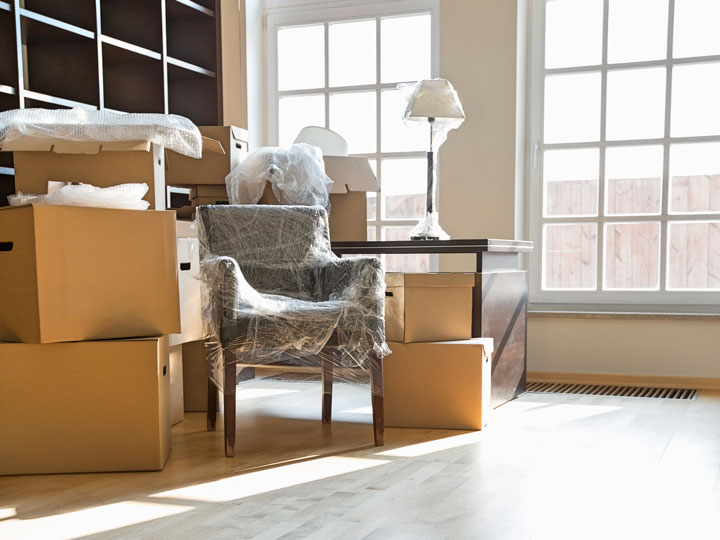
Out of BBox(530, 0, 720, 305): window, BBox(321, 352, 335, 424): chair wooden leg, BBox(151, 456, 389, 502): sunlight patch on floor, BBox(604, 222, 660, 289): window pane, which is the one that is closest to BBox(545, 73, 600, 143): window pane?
BBox(530, 0, 720, 305): window

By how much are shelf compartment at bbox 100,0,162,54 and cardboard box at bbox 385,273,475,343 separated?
163 cm

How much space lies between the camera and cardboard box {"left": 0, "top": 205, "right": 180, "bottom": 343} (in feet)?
A: 6.39

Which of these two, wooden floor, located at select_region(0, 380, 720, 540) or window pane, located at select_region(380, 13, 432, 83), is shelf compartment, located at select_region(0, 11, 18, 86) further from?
window pane, located at select_region(380, 13, 432, 83)

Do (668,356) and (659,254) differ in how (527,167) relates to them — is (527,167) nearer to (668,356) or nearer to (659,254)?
(659,254)

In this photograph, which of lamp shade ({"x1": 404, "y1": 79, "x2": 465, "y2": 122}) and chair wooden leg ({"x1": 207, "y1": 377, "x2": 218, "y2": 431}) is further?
lamp shade ({"x1": 404, "y1": 79, "x2": 465, "y2": 122})

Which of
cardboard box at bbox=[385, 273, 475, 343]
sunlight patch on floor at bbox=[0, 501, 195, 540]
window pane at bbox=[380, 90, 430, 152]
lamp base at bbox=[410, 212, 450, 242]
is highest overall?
window pane at bbox=[380, 90, 430, 152]

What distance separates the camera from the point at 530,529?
61.3 inches

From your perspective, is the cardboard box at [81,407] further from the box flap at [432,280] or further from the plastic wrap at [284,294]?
the box flap at [432,280]

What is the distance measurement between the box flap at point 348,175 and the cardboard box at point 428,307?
628 mm

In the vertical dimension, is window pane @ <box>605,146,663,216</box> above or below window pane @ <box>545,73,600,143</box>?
below

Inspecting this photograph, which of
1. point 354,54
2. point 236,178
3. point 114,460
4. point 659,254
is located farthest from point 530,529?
point 354,54

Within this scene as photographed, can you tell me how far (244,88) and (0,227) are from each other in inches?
81.2

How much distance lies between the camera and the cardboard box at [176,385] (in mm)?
2615

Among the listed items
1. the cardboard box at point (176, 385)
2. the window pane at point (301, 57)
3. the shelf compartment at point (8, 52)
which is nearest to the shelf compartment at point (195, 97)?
the window pane at point (301, 57)
